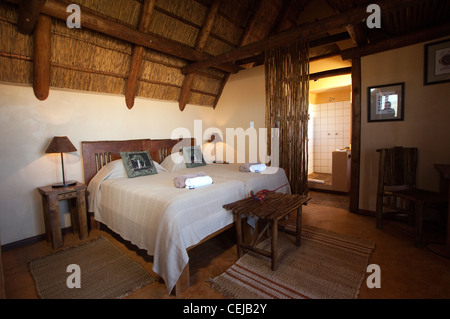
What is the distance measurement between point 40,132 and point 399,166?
4315mm

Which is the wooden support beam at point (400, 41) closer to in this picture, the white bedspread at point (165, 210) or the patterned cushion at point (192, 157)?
the white bedspread at point (165, 210)

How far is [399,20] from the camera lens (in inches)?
101

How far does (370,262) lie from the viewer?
2027 mm

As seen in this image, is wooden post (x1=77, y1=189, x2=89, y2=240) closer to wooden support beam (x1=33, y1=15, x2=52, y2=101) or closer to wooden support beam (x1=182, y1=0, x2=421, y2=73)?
wooden support beam (x1=33, y1=15, x2=52, y2=101)

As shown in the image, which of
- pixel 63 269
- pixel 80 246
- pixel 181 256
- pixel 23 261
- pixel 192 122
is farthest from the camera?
pixel 192 122

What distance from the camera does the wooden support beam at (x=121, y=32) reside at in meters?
2.16

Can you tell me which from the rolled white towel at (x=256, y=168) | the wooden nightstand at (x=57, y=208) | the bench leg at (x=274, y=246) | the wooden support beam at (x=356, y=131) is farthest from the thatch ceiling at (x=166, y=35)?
the bench leg at (x=274, y=246)

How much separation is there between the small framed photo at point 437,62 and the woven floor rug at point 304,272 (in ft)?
6.80

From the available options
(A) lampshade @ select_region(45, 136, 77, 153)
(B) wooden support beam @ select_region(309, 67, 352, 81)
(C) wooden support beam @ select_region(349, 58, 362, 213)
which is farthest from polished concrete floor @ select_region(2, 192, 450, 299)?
(B) wooden support beam @ select_region(309, 67, 352, 81)

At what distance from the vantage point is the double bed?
5.48 feet

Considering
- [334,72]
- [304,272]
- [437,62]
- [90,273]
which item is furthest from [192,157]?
[437,62]

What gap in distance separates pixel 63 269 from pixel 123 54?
272cm

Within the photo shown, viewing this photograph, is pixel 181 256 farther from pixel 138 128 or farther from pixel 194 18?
pixel 194 18

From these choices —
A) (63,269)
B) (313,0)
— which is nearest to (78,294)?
(63,269)
